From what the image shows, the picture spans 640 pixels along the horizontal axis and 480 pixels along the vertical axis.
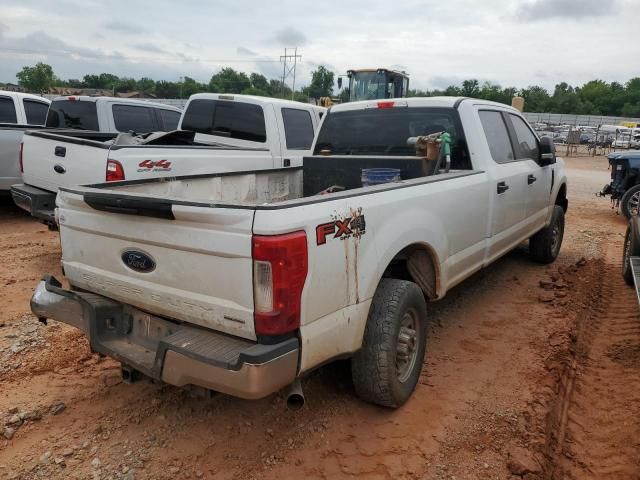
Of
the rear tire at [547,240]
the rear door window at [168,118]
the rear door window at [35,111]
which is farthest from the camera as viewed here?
the rear door window at [35,111]

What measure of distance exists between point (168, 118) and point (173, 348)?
8150 mm

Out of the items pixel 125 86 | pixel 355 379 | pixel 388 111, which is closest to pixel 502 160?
pixel 388 111

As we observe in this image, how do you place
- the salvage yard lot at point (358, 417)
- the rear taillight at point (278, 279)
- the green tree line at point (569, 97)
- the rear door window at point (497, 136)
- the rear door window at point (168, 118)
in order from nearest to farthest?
the rear taillight at point (278, 279), the salvage yard lot at point (358, 417), the rear door window at point (497, 136), the rear door window at point (168, 118), the green tree line at point (569, 97)

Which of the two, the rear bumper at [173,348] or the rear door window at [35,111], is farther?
the rear door window at [35,111]

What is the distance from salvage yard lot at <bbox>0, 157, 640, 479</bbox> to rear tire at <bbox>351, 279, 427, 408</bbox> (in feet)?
0.59

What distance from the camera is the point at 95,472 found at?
8.70 ft

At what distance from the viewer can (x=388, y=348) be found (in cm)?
298

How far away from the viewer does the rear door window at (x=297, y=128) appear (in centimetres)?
748

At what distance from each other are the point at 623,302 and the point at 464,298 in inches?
66.0

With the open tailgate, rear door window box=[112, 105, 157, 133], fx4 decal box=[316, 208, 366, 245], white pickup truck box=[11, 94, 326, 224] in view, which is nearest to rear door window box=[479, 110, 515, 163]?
fx4 decal box=[316, 208, 366, 245]

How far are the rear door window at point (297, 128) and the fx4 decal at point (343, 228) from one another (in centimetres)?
488

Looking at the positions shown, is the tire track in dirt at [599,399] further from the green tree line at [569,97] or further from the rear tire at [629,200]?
the green tree line at [569,97]

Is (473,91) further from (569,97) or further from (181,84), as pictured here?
(181,84)

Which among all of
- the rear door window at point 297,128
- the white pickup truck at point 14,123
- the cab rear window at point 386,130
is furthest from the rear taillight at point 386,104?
the white pickup truck at point 14,123
